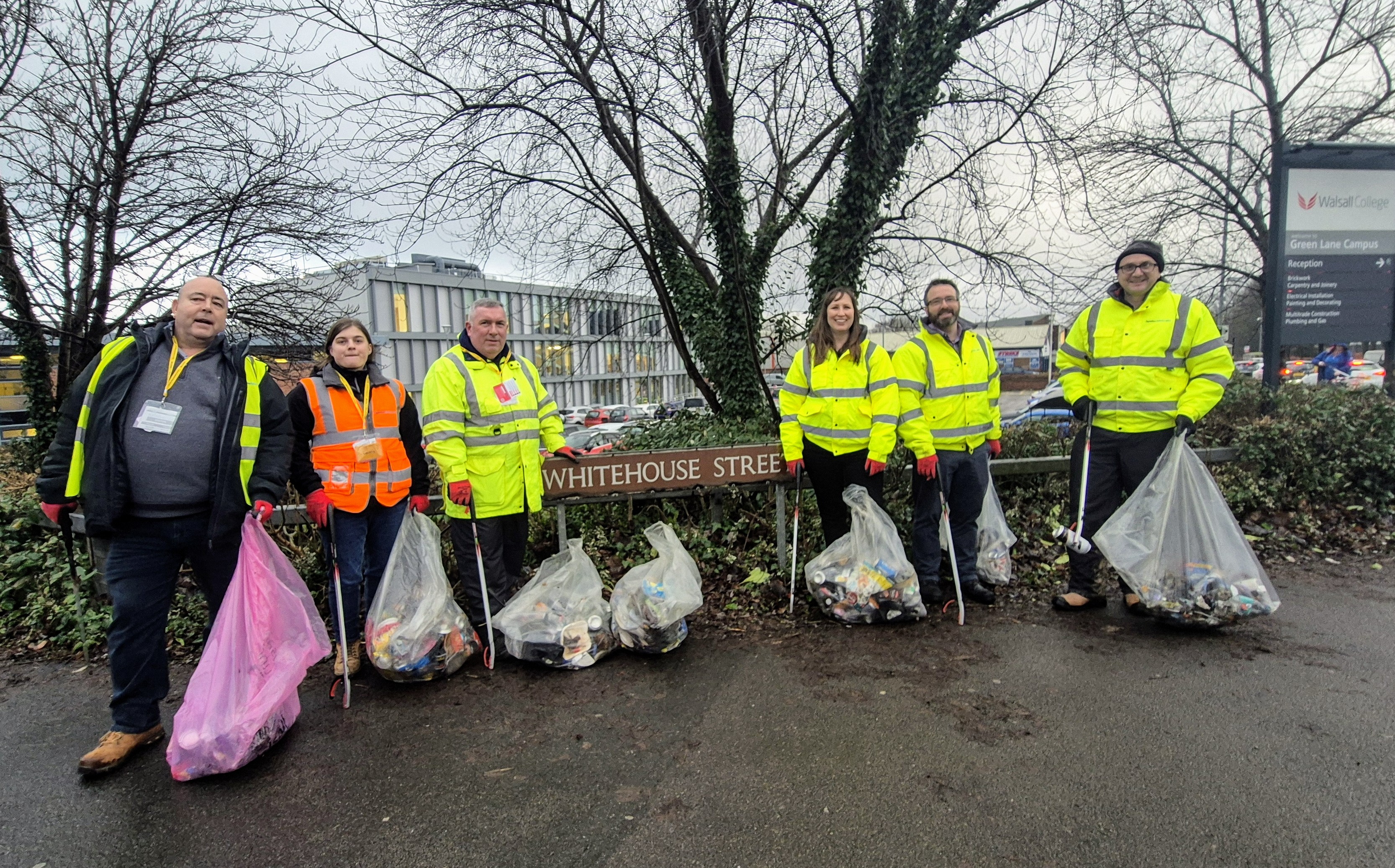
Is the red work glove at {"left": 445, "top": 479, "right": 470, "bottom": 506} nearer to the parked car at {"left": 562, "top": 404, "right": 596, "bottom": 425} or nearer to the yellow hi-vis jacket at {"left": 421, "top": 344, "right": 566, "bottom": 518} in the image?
the yellow hi-vis jacket at {"left": 421, "top": 344, "right": 566, "bottom": 518}

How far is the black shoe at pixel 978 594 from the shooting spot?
4105 millimetres

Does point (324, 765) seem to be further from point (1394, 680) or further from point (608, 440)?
point (608, 440)

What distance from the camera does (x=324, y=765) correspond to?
8.75 feet

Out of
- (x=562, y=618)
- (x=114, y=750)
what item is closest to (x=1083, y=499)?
(x=562, y=618)

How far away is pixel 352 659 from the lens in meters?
3.46

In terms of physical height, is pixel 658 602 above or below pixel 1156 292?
below

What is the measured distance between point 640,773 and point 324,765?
3.90 feet

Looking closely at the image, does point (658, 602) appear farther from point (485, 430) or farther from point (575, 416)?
point (575, 416)

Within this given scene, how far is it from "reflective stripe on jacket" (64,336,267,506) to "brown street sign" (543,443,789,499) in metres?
1.54

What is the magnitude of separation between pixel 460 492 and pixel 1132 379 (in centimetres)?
353

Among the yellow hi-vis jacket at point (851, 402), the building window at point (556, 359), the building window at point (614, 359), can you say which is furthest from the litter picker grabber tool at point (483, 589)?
the building window at point (614, 359)

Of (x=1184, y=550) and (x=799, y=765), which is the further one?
(x=1184, y=550)

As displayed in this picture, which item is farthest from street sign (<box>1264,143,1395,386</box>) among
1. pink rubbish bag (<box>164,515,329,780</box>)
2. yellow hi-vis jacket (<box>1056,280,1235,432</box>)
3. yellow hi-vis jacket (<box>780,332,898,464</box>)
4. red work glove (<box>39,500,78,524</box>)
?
red work glove (<box>39,500,78,524</box>)

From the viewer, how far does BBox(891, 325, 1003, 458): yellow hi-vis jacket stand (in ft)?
13.3
